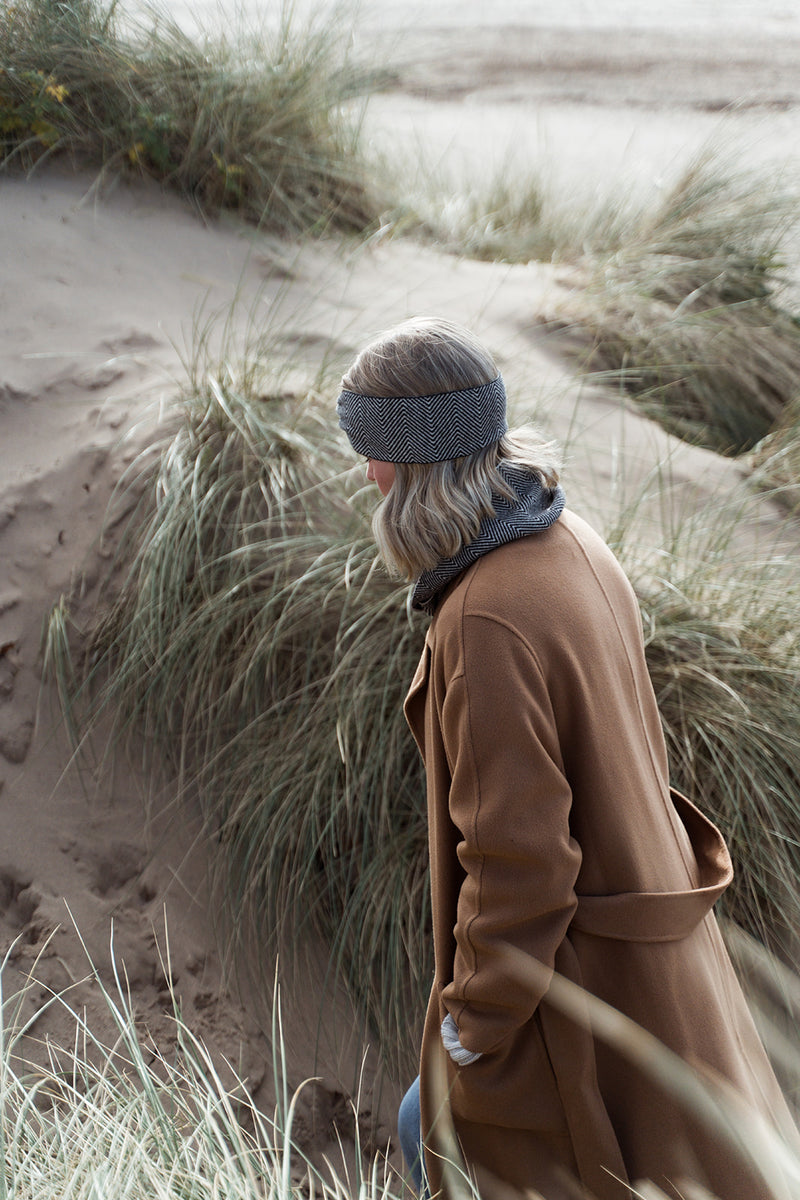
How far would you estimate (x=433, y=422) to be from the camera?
1519 millimetres

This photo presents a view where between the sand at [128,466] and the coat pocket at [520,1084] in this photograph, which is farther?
the sand at [128,466]

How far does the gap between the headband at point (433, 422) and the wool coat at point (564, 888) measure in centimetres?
19

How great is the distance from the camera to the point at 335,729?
2850mm

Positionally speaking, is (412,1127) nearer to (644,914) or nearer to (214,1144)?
(214,1144)

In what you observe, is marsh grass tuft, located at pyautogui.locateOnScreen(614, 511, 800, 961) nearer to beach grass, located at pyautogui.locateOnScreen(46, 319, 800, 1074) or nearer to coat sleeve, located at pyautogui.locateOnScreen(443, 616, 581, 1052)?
beach grass, located at pyautogui.locateOnScreen(46, 319, 800, 1074)

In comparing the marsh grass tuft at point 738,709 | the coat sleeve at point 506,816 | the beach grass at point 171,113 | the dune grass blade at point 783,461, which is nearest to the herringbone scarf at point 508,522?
the coat sleeve at point 506,816

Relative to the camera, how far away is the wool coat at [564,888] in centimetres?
146

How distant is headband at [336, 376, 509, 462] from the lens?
1515 millimetres

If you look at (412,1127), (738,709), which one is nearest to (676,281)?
(738,709)

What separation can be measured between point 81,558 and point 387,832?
4.87 ft

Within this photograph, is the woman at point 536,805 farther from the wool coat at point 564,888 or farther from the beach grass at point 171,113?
the beach grass at point 171,113

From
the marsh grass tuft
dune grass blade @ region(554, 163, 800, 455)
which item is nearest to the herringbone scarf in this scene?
the marsh grass tuft

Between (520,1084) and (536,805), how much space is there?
514 millimetres

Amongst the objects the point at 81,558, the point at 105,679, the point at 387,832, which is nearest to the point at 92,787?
the point at 105,679
